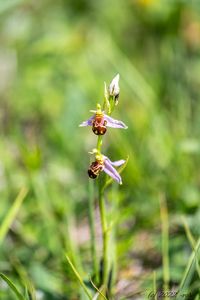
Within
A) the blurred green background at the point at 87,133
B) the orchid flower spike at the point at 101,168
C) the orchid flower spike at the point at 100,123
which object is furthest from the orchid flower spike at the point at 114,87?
the blurred green background at the point at 87,133

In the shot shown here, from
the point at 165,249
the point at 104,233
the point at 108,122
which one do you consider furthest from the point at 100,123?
the point at 165,249

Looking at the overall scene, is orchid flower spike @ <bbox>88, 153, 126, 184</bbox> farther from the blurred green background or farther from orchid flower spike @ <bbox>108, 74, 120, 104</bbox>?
the blurred green background

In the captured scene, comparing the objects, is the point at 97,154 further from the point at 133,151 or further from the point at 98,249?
the point at 133,151

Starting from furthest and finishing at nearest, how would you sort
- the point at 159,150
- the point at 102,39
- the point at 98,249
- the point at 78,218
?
the point at 102,39 < the point at 159,150 < the point at 78,218 < the point at 98,249

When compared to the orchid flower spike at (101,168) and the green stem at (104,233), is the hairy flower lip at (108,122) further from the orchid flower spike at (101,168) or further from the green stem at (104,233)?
the green stem at (104,233)

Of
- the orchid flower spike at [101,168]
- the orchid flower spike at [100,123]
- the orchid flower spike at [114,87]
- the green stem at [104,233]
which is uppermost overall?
the orchid flower spike at [114,87]

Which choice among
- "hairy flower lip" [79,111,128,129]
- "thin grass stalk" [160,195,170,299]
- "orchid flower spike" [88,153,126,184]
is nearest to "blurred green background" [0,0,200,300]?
"thin grass stalk" [160,195,170,299]

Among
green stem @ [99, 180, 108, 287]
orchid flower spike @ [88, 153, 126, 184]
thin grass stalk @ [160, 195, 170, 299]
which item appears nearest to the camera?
orchid flower spike @ [88, 153, 126, 184]

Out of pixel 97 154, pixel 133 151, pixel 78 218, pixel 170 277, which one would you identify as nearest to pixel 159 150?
pixel 133 151
